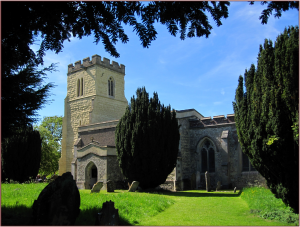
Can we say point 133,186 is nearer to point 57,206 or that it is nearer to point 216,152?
point 216,152

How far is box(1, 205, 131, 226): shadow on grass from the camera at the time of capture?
6280 mm

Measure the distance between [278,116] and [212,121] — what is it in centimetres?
1352

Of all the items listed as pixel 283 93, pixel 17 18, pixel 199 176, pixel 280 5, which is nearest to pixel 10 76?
pixel 17 18

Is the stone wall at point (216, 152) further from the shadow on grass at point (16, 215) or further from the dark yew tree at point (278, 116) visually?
the shadow on grass at point (16, 215)

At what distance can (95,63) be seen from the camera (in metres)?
30.7

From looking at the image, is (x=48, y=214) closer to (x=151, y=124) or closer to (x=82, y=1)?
(x=82, y=1)

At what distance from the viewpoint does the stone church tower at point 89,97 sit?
30328 mm

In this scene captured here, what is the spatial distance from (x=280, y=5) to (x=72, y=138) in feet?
96.6

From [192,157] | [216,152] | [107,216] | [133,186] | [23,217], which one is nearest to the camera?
[107,216]

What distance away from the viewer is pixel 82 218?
6.95m

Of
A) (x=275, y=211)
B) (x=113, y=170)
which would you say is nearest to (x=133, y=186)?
(x=113, y=170)

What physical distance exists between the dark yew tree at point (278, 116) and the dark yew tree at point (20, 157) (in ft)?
53.8

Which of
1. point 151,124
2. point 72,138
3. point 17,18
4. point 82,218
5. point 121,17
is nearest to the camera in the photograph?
point 121,17

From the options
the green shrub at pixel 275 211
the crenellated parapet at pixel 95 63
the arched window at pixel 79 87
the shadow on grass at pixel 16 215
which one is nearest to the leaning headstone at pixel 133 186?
the green shrub at pixel 275 211
